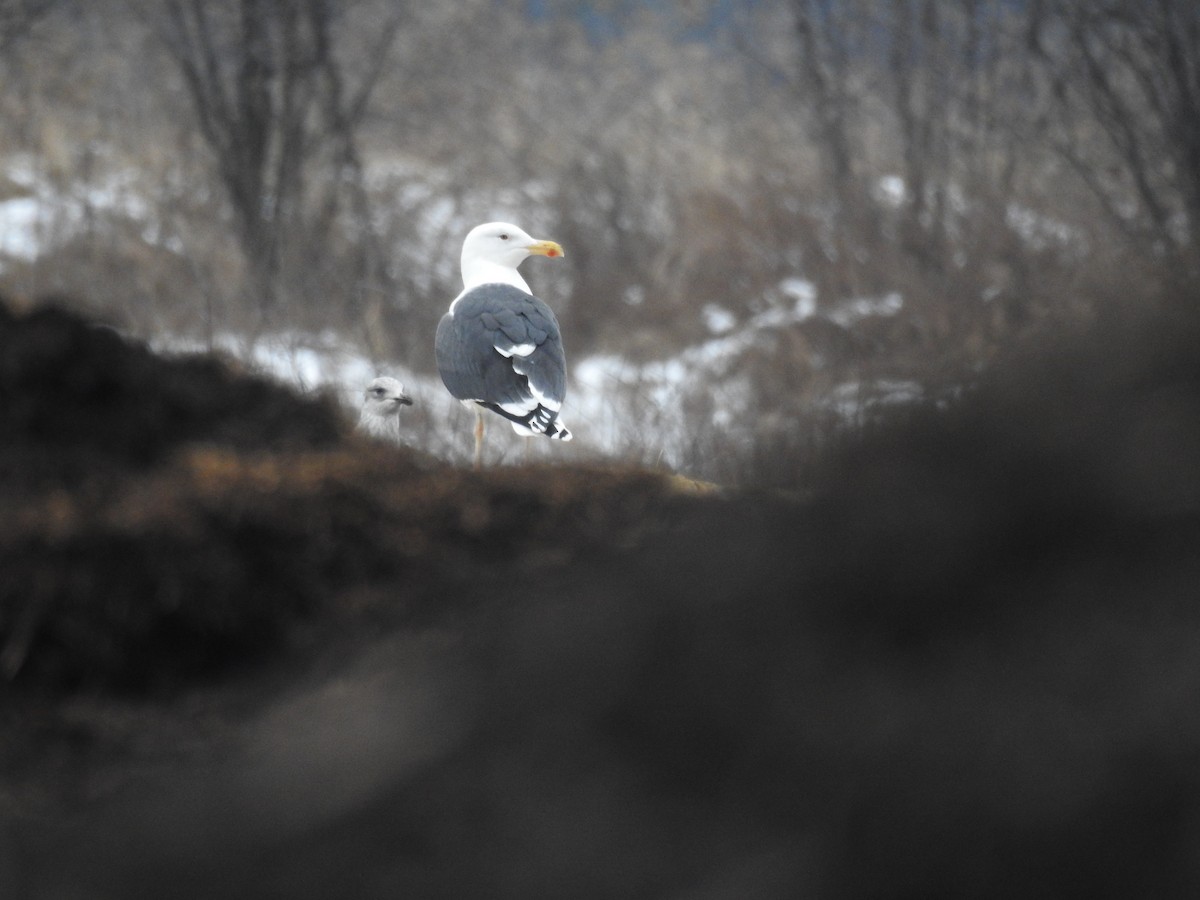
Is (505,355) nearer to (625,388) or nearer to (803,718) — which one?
(803,718)

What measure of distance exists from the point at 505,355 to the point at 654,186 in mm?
10713

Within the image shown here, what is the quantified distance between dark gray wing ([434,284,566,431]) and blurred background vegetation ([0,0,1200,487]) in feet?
4.28

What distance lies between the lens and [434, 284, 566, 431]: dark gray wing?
13.9 feet

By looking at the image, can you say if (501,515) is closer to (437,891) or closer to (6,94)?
(437,891)

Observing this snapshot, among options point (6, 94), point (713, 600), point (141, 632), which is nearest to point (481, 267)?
point (141, 632)

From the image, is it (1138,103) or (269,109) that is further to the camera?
(269,109)

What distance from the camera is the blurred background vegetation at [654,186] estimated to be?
906 centimetres

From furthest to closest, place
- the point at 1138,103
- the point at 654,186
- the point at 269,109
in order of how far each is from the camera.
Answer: the point at 654,186, the point at 269,109, the point at 1138,103

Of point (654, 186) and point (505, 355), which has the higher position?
point (654, 186)

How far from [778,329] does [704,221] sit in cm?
235

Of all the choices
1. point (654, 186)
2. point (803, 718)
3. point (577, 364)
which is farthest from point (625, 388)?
point (654, 186)

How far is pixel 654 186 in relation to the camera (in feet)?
48.1

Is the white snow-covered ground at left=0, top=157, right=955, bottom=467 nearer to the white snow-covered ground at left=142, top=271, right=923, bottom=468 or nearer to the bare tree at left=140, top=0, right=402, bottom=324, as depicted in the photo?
the white snow-covered ground at left=142, top=271, right=923, bottom=468

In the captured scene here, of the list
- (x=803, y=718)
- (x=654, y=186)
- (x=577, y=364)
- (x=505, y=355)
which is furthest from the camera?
(x=654, y=186)
